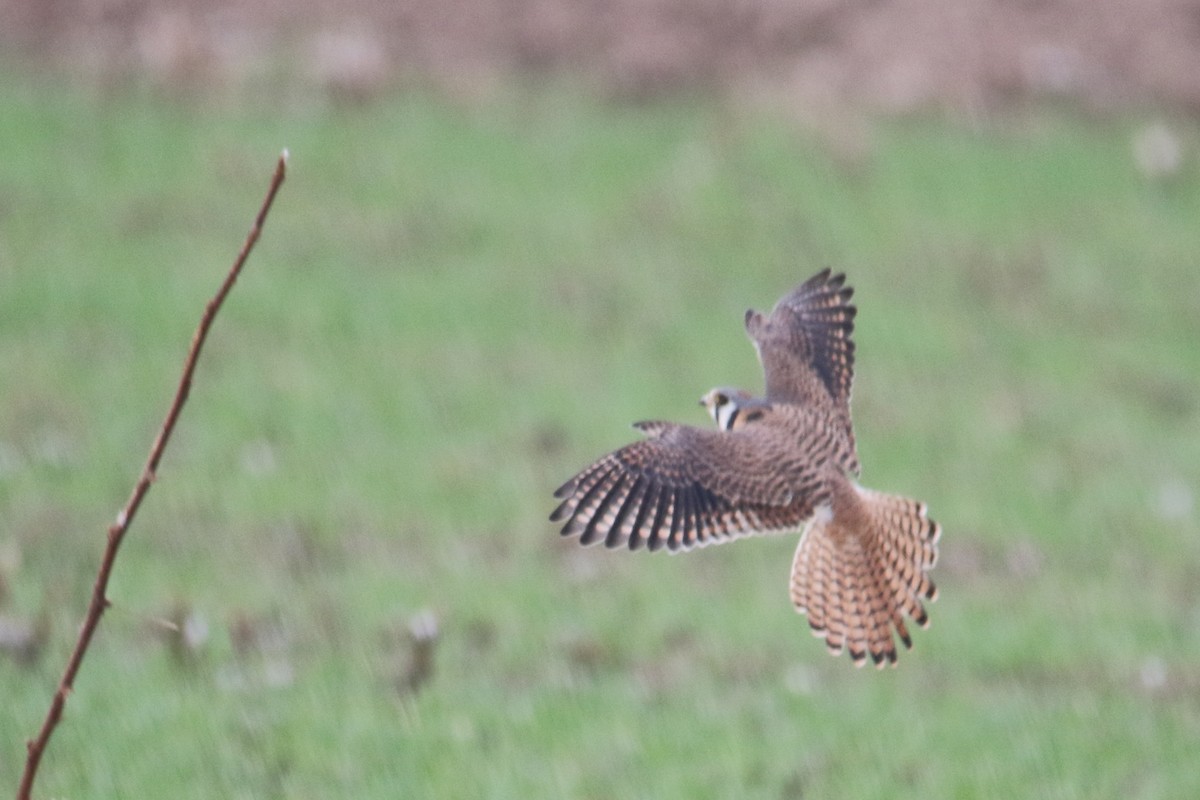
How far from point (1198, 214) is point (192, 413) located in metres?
7.66

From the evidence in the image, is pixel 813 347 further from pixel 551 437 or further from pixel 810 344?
pixel 551 437

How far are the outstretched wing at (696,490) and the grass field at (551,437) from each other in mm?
1372

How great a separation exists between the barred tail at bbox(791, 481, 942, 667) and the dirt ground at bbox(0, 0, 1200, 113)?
927cm

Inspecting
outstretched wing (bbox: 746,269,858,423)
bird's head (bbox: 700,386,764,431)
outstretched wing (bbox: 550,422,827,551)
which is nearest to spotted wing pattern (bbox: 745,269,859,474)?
outstretched wing (bbox: 746,269,858,423)

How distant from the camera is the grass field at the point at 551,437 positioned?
6.06 metres

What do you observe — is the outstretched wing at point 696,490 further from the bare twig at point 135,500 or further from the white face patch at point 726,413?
the bare twig at point 135,500

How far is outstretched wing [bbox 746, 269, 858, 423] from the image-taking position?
5.12 m

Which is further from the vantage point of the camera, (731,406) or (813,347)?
(813,347)

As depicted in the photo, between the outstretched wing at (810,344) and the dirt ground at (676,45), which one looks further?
the dirt ground at (676,45)

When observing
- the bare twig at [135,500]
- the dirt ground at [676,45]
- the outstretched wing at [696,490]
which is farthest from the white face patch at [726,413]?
the dirt ground at [676,45]

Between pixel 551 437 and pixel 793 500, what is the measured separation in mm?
4804

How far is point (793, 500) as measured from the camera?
15.0 ft

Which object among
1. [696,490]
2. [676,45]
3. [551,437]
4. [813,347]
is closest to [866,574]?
[696,490]

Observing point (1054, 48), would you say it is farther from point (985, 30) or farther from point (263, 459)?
point (263, 459)
